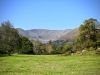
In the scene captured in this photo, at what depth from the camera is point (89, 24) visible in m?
52.4

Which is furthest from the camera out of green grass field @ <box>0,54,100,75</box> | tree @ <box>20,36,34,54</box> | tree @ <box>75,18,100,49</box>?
tree @ <box>20,36,34,54</box>

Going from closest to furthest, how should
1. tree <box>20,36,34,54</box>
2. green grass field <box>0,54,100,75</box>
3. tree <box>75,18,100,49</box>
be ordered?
green grass field <box>0,54,100,75</box> → tree <box>75,18,100,49</box> → tree <box>20,36,34,54</box>

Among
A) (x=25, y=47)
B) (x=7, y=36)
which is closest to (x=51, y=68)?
(x=7, y=36)

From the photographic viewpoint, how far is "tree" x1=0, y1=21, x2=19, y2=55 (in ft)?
171

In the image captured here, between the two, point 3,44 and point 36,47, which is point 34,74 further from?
point 36,47

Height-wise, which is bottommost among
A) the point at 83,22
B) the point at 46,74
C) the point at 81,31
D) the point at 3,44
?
the point at 46,74

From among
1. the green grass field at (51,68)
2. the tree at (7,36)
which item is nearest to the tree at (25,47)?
the tree at (7,36)

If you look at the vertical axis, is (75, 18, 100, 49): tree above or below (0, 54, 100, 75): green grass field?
above

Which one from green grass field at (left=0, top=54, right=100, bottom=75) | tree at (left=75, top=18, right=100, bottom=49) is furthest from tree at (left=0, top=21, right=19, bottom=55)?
green grass field at (left=0, top=54, right=100, bottom=75)

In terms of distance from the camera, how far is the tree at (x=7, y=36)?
171 ft

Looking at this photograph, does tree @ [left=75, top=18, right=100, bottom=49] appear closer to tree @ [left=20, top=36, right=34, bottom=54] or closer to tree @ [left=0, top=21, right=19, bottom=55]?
tree @ [left=0, top=21, right=19, bottom=55]

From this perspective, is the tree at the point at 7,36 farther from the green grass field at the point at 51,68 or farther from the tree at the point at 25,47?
the tree at the point at 25,47

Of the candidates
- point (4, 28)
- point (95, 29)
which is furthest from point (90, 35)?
point (4, 28)

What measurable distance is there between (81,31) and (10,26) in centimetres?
2521
